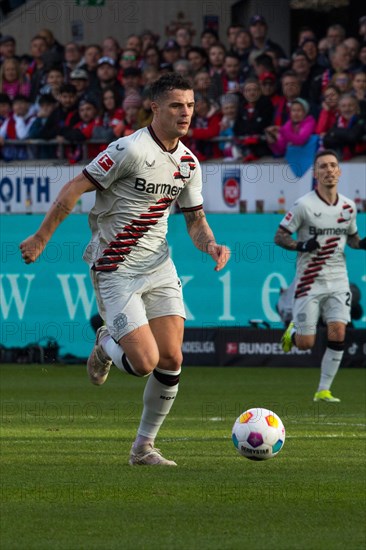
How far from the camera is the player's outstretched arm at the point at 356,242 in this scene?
13.4 meters

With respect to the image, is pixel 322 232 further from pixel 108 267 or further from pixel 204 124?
pixel 204 124

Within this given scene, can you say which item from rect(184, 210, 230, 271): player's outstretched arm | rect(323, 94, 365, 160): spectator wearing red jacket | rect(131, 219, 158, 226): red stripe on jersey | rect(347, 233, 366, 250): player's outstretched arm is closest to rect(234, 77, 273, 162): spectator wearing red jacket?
rect(323, 94, 365, 160): spectator wearing red jacket

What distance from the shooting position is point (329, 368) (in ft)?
43.9

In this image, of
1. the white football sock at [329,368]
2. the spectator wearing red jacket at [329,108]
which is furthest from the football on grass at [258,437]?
the spectator wearing red jacket at [329,108]

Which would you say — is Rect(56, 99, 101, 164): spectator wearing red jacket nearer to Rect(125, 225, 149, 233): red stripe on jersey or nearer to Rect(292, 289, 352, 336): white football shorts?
Rect(292, 289, 352, 336): white football shorts

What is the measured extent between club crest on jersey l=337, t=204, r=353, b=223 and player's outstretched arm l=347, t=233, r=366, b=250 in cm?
20

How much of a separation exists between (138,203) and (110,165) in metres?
0.39

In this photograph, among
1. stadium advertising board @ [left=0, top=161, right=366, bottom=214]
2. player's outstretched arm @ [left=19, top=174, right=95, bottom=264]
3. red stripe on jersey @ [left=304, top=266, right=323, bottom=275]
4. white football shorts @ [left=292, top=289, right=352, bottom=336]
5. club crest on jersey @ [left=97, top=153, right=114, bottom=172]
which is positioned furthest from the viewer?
stadium advertising board @ [left=0, top=161, right=366, bottom=214]

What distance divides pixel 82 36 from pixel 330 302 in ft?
42.4

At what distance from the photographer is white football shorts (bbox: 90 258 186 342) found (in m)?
→ 7.98

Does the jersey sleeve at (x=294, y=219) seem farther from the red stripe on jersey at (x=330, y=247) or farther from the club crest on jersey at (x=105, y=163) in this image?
the club crest on jersey at (x=105, y=163)

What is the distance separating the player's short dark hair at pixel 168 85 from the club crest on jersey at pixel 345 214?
19.2 ft

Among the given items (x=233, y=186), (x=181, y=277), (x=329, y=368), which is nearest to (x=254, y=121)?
(x=233, y=186)

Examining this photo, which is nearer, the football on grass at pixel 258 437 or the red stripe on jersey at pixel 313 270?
the football on grass at pixel 258 437
